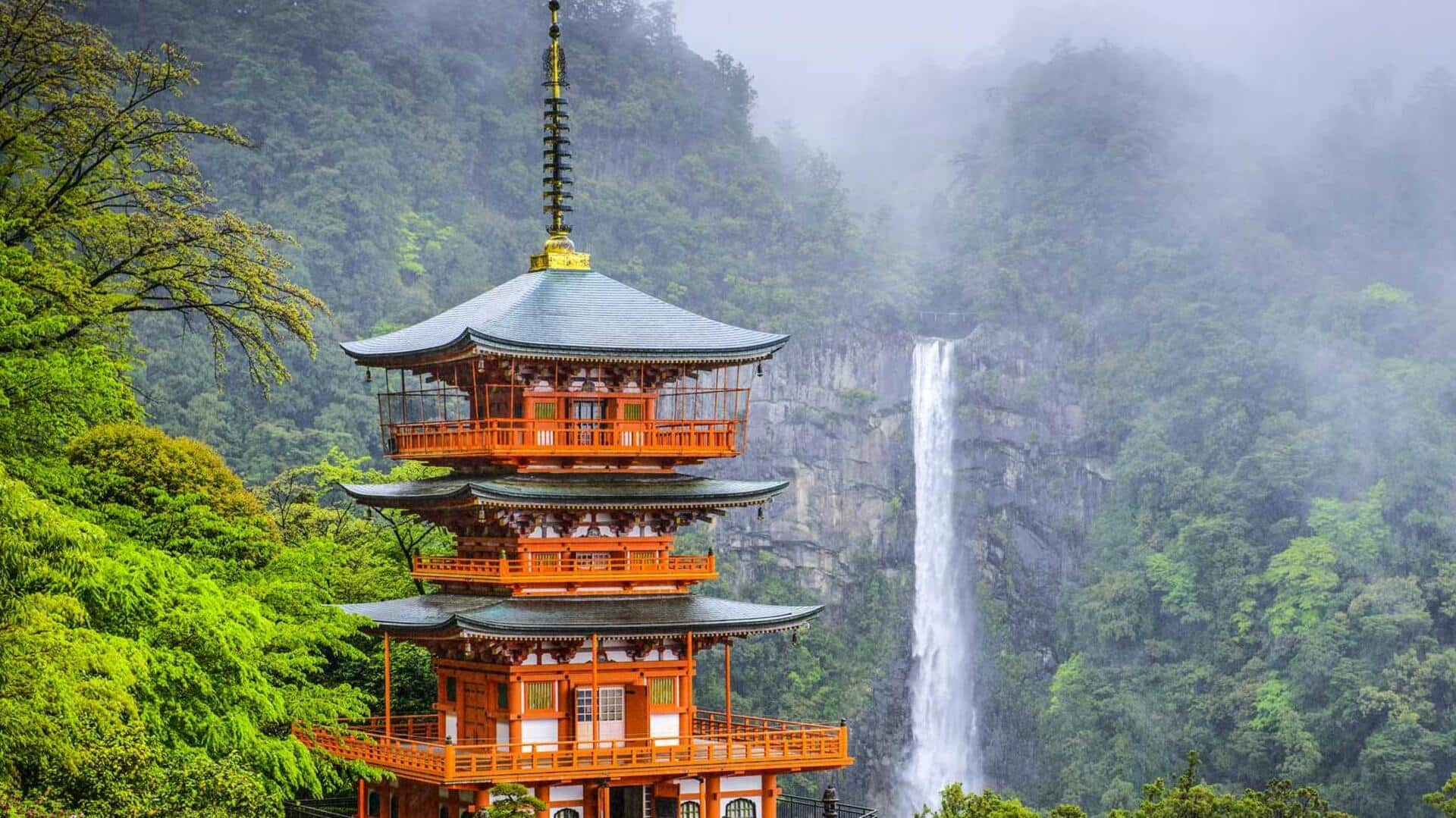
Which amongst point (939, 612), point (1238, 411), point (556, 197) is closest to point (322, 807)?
point (556, 197)

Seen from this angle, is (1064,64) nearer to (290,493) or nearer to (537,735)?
(290,493)

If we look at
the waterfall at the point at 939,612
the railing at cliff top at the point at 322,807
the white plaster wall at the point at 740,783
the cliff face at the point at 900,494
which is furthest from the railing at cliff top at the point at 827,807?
the cliff face at the point at 900,494

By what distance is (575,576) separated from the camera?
29969 mm

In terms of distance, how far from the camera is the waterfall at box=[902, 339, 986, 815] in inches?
3164

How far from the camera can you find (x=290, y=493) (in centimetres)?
5725

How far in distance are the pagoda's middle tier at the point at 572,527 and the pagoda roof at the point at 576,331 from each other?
2047mm

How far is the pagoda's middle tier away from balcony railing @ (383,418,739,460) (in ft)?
1.64

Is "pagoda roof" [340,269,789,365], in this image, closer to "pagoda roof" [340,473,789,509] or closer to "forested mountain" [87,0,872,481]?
"pagoda roof" [340,473,789,509]

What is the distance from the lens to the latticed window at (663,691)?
1194 inches

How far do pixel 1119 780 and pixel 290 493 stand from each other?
106ft

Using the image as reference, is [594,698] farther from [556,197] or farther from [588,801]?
[556,197]

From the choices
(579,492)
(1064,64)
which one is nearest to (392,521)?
(579,492)

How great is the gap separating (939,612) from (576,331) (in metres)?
57.7

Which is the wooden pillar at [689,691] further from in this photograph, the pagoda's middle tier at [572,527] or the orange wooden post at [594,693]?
the orange wooden post at [594,693]
